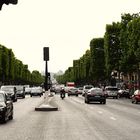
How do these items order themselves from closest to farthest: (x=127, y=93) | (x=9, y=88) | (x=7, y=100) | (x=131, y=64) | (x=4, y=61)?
(x=7, y=100), (x=9, y=88), (x=131, y=64), (x=127, y=93), (x=4, y=61)

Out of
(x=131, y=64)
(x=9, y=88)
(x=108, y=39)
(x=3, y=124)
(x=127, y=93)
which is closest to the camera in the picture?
(x=3, y=124)

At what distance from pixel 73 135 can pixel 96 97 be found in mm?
35165

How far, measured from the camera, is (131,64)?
7425 cm

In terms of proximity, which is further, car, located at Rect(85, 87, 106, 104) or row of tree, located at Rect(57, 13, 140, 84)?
row of tree, located at Rect(57, 13, 140, 84)

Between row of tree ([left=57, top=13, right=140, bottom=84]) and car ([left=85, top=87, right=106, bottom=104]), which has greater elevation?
row of tree ([left=57, top=13, right=140, bottom=84])

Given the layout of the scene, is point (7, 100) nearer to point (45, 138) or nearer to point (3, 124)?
point (3, 124)

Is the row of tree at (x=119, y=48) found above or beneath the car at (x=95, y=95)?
above

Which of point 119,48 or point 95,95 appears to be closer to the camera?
point 95,95

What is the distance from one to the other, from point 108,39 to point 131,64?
15130 millimetres

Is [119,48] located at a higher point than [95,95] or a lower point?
higher

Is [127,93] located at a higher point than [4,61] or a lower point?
lower

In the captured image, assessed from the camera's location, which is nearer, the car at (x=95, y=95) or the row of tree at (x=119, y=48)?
the car at (x=95, y=95)

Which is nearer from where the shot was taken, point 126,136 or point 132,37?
point 126,136

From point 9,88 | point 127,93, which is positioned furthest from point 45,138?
point 127,93
